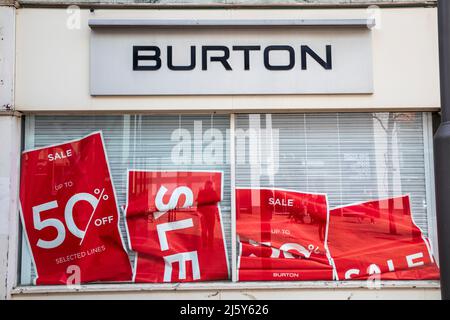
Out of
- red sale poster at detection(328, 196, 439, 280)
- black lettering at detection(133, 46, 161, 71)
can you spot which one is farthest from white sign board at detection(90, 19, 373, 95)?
red sale poster at detection(328, 196, 439, 280)

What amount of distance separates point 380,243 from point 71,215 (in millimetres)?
3796


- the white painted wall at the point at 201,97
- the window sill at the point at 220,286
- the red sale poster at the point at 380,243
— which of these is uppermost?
the white painted wall at the point at 201,97

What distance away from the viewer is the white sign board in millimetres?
5703

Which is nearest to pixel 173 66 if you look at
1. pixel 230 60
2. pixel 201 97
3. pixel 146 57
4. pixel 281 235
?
pixel 146 57

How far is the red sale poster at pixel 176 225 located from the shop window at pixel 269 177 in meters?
0.02

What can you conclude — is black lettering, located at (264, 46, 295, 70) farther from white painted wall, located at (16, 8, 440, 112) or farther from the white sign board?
white painted wall, located at (16, 8, 440, 112)

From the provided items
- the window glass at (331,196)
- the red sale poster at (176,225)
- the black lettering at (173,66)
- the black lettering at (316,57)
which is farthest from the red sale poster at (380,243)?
the black lettering at (173,66)

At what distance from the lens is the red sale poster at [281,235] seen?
567 centimetres

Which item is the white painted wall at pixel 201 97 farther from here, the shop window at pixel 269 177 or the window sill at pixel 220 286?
the window sill at pixel 220 286

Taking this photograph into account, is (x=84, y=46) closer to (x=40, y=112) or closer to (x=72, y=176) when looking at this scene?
(x=40, y=112)

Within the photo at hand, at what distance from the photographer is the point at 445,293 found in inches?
115

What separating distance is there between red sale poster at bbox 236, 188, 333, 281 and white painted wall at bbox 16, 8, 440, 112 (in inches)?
44.3
